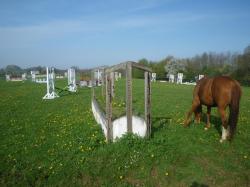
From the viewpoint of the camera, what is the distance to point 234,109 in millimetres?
8586

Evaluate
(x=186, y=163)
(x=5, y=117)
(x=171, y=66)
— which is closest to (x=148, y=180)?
(x=186, y=163)

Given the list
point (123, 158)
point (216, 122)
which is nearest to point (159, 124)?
point (216, 122)

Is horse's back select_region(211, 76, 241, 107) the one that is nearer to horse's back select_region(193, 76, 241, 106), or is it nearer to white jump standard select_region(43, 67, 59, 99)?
horse's back select_region(193, 76, 241, 106)

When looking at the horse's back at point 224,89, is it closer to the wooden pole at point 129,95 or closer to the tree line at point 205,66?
the wooden pole at point 129,95

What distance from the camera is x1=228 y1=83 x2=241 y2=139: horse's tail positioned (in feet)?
28.0

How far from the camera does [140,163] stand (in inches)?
288

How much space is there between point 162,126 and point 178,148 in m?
2.74

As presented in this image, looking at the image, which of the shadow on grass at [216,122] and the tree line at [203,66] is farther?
the tree line at [203,66]

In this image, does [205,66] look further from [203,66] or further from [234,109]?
[234,109]

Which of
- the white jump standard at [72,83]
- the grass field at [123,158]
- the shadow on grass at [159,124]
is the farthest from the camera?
the white jump standard at [72,83]

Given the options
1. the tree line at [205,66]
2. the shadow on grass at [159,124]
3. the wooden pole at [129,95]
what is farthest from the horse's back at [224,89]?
the tree line at [205,66]

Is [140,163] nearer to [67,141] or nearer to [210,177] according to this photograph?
[210,177]

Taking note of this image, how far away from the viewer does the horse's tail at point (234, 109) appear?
855cm

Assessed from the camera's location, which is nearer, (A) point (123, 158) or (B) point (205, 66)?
(A) point (123, 158)
